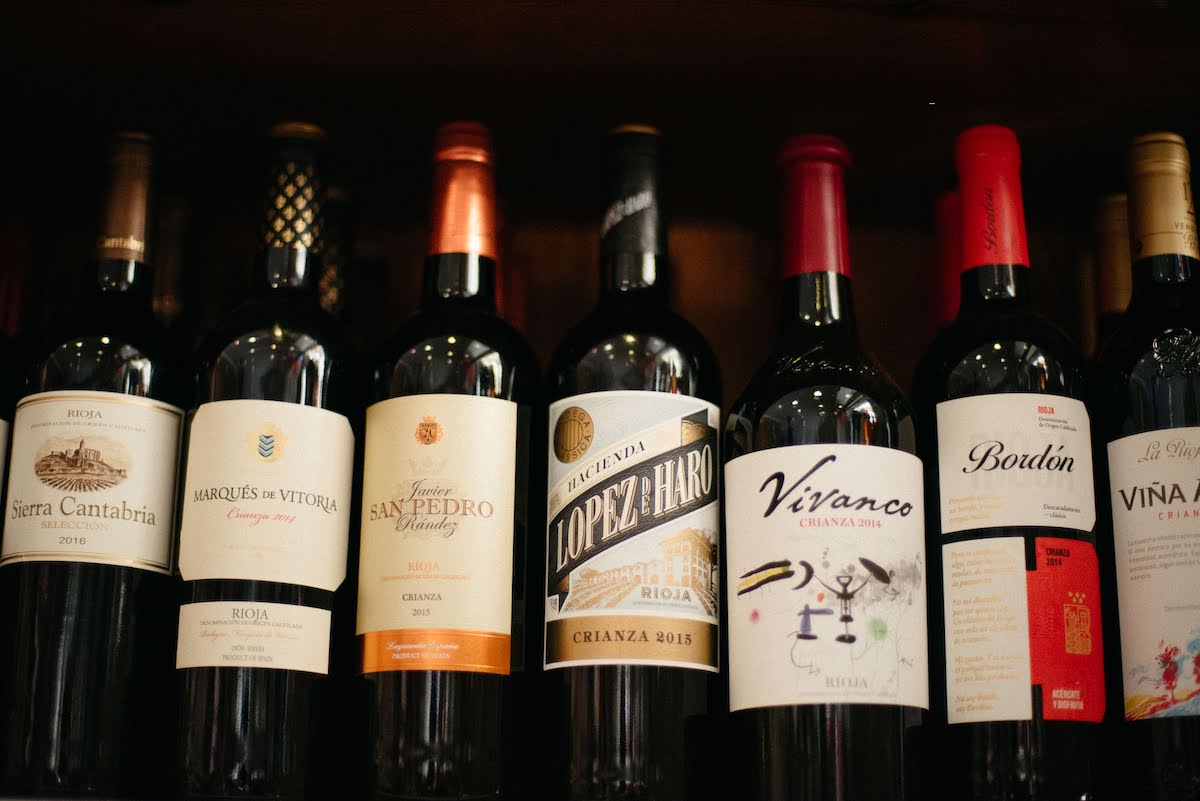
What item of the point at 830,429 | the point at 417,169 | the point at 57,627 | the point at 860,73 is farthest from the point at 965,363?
the point at 57,627

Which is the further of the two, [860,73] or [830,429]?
[860,73]

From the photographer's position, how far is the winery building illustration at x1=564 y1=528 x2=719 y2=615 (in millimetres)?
899

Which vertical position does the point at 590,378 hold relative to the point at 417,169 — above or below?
below

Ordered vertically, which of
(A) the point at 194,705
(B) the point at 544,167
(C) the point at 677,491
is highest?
(B) the point at 544,167

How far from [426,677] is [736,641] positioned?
0.20m

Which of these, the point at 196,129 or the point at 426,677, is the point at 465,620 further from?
the point at 196,129

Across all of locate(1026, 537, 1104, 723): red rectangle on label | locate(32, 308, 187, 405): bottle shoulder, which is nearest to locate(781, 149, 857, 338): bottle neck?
locate(1026, 537, 1104, 723): red rectangle on label

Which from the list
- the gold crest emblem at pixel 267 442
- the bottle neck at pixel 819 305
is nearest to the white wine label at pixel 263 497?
the gold crest emblem at pixel 267 442

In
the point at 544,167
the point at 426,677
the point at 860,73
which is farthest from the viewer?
the point at 544,167

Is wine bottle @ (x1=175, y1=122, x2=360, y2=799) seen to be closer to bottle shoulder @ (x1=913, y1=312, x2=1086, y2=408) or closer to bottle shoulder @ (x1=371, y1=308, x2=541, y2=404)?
bottle shoulder @ (x1=371, y1=308, x2=541, y2=404)

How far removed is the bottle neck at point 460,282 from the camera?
1008mm

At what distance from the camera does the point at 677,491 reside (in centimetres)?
93

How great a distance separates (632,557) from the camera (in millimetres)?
905

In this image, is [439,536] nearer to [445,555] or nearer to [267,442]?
[445,555]
